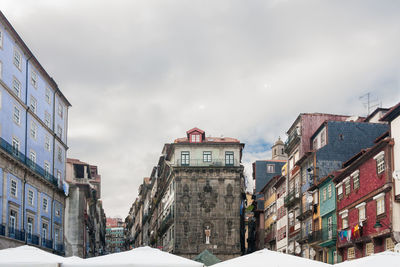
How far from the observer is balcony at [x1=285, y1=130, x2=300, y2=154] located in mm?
52088

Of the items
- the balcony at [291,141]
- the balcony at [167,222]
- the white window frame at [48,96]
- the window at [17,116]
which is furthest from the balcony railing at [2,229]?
the balcony at [167,222]

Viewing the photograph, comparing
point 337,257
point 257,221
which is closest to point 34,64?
point 337,257

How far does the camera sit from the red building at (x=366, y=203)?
104 feet

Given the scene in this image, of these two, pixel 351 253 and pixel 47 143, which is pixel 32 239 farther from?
pixel 351 253

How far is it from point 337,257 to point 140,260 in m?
26.5

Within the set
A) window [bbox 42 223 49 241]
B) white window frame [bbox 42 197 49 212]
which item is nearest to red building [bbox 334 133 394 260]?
white window frame [bbox 42 197 49 212]

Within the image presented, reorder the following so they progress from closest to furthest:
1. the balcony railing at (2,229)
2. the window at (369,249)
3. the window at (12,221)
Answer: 1. the window at (369,249)
2. the balcony railing at (2,229)
3. the window at (12,221)

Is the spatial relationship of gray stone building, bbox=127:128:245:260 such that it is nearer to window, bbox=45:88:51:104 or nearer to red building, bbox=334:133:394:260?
window, bbox=45:88:51:104

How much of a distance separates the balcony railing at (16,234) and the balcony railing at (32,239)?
4.93 feet

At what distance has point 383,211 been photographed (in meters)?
32.5

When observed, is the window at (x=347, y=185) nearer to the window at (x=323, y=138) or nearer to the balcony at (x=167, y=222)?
the window at (x=323, y=138)

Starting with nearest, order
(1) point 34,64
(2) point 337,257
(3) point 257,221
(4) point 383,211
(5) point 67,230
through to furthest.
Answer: (4) point 383,211
(2) point 337,257
(1) point 34,64
(5) point 67,230
(3) point 257,221

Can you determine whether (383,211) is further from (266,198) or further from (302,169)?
(266,198)

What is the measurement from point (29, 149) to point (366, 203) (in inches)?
993
